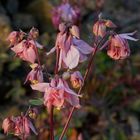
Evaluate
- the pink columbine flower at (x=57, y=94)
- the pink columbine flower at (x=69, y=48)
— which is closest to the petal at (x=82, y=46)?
the pink columbine flower at (x=69, y=48)

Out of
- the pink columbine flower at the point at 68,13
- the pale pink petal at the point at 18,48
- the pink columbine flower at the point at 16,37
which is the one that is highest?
the pink columbine flower at the point at 68,13

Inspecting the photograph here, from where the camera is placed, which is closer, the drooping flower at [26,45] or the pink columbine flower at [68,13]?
the drooping flower at [26,45]

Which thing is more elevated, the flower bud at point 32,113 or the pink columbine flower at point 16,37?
the pink columbine flower at point 16,37

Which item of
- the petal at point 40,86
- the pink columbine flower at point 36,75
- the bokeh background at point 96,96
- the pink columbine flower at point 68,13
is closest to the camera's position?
the petal at point 40,86

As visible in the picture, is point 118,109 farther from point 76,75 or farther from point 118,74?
point 76,75

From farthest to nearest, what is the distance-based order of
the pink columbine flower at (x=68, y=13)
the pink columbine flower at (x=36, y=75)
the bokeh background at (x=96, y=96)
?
the bokeh background at (x=96, y=96) < the pink columbine flower at (x=68, y=13) < the pink columbine flower at (x=36, y=75)

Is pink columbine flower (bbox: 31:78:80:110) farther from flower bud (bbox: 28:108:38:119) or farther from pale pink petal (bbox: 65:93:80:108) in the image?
flower bud (bbox: 28:108:38:119)

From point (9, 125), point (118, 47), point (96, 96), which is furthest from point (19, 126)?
point (96, 96)

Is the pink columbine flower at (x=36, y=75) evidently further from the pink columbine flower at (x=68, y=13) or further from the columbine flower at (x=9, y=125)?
the pink columbine flower at (x=68, y=13)
